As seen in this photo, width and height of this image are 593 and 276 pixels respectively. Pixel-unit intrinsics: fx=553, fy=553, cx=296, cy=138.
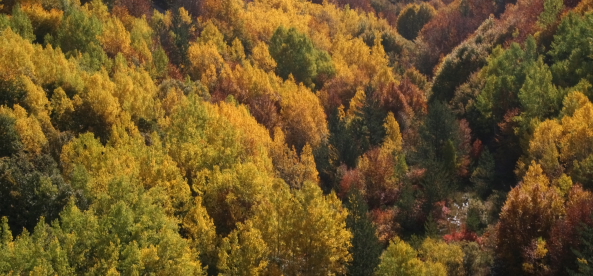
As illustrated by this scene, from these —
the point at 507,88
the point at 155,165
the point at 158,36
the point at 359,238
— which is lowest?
the point at 158,36

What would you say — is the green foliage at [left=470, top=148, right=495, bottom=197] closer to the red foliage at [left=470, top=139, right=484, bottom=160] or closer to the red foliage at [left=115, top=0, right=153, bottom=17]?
the red foliage at [left=470, top=139, right=484, bottom=160]

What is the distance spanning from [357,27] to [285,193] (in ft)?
334

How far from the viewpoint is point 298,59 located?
105m

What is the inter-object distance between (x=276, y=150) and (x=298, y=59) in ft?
121

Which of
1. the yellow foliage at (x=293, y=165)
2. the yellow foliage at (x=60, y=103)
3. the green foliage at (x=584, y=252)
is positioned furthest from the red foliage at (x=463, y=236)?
the yellow foliage at (x=60, y=103)

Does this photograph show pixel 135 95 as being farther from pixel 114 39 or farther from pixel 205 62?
pixel 205 62

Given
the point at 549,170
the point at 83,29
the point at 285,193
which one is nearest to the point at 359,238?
the point at 285,193

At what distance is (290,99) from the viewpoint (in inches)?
3472

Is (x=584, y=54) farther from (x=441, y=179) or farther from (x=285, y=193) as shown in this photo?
(x=285, y=193)

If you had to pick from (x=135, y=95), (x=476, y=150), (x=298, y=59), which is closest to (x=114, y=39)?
(x=135, y=95)

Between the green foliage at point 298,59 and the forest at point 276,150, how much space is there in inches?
11.9

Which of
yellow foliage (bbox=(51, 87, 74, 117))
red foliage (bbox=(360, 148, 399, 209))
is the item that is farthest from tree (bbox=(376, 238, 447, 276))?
yellow foliage (bbox=(51, 87, 74, 117))

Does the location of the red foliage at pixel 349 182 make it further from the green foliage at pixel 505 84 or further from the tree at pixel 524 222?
the green foliage at pixel 505 84

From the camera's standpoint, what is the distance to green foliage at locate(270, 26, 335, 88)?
10469cm
